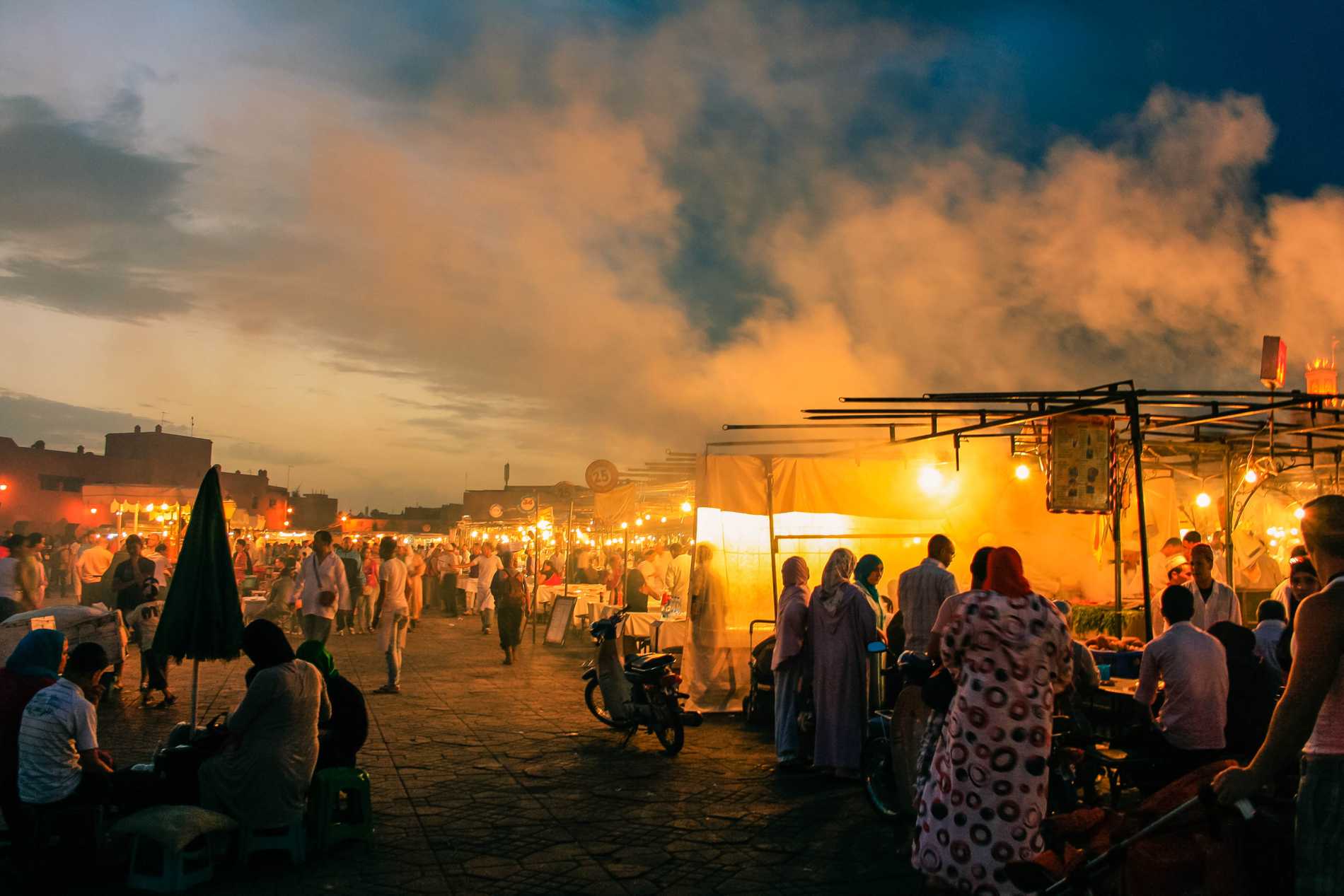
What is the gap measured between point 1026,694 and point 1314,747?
56.4 inches

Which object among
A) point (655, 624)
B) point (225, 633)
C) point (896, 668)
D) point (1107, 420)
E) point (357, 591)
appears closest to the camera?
point (896, 668)

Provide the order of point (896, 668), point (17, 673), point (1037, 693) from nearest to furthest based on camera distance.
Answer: point (1037, 693), point (17, 673), point (896, 668)

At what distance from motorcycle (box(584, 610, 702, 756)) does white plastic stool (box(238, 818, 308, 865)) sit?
4.42 meters

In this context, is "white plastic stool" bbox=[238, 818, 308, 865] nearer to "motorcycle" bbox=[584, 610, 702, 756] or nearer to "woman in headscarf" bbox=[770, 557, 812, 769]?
"motorcycle" bbox=[584, 610, 702, 756]

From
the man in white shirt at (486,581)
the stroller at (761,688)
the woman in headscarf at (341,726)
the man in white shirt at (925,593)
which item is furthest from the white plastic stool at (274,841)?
the man in white shirt at (486,581)

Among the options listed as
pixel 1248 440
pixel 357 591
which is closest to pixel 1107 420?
pixel 1248 440

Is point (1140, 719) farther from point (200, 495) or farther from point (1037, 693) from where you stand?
point (200, 495)

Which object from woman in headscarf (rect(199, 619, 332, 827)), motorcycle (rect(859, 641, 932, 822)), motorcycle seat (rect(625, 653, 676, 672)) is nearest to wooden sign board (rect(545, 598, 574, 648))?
motorcycle seat (rect(625, 653, 676, 672))

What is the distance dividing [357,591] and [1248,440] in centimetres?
1882

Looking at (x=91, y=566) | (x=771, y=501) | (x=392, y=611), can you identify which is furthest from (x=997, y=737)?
(x=91, y=566)

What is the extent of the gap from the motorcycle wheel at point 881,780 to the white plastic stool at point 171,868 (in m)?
4.62

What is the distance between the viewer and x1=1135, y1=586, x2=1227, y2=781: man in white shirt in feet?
20.9

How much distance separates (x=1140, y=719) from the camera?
6.98 meters

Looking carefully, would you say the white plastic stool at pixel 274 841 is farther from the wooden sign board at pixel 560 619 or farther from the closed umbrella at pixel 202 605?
the wooden sign board at pixel 560 619
